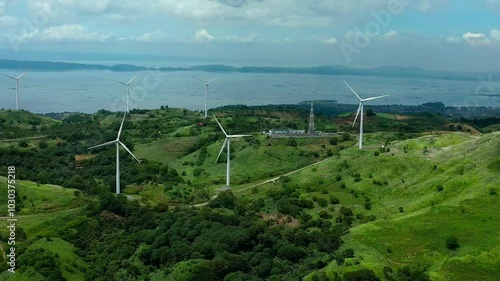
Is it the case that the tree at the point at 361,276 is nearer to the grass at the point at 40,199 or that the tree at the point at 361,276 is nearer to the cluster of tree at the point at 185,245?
the cluster of tree at the point at 185,245

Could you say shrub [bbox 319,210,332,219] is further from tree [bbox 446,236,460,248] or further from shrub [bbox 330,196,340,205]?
tree [bbox 446,236,460,248]

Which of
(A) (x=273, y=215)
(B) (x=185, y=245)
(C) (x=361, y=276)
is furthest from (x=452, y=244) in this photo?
(A) (x=273, y=215)

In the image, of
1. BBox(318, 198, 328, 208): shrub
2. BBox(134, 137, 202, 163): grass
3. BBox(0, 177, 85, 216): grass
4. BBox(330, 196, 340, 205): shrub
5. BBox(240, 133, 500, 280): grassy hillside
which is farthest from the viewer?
BBox(134, 137, 202, 163): grass

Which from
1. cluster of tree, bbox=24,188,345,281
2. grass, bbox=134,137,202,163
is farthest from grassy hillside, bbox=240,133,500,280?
grass, bbox=134,137,202,163

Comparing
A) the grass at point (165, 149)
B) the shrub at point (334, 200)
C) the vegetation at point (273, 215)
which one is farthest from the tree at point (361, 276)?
Answer: the grass at point (165, 149)

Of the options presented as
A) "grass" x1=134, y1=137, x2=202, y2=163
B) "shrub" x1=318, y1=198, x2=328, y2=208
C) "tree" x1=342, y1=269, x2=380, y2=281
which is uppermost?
"tree" x1=342, y1=269, x2=380, y2=281

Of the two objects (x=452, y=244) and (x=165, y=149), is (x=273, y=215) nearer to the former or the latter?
(x=452, y=244)

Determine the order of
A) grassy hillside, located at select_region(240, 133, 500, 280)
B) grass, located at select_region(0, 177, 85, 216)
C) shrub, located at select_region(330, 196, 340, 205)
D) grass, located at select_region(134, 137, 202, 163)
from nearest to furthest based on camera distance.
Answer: grassy hillside, located at select_region(240, 133, 500, 280), grass, located at select_region(0, 177, 85, 216), shrub, located at select_region(330, 196, 340, 205), grass, located at select_region(134, 137, 202, 163)

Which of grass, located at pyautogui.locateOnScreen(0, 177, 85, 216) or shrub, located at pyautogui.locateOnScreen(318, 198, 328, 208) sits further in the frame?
shrub, located at pyautogui.locateOnScreen(318, 198, 328, 208)
